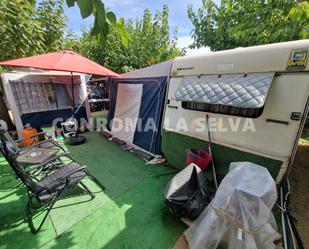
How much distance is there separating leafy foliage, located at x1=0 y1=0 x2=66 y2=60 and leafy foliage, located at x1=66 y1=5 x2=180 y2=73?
2.37 metres

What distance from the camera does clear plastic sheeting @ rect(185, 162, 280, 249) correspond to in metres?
1.50

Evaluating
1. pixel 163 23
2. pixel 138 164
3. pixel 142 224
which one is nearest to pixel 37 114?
pixel 138 164

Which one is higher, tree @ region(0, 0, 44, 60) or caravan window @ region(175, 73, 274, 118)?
tree @ region(0, 0, 44, 60)

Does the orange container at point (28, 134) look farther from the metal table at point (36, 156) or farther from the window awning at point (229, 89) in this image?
the window awning at point (229, 89)

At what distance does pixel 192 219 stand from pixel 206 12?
582cm

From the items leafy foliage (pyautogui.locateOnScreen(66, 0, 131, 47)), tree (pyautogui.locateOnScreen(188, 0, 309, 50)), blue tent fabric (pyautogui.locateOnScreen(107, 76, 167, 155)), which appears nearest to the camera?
leafy foliage (pyautogui.locateOnScreen(66, 0, 131, 47))

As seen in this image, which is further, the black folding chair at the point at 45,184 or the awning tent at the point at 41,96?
the awning tent at the point at 41,96

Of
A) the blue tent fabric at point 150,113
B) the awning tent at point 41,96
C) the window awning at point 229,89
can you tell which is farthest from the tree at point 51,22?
the window awning at point 229,89

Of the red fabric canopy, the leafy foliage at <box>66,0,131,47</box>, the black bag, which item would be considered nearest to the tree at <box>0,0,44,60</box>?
the red fabric canopy

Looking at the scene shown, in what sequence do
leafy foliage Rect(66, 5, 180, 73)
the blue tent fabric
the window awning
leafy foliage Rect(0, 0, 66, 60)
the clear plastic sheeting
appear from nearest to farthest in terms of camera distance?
the clear plastic sheeting, the window awning, the blue tent fabric, leafy foliage Rect(0, 0, 66, 60), leafy foliage Rect(66, 5, 180, 73)

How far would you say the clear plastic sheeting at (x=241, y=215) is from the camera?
150 cm

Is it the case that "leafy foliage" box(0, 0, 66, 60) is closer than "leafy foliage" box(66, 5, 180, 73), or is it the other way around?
"leafy foliage" box(0, 0, 66, 60)

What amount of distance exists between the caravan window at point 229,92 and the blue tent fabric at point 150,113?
2.86ft

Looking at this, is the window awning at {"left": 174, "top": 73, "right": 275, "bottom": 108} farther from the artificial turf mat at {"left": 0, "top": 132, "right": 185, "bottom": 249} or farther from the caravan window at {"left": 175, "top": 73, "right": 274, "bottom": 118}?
the artificial turf mat at {"left": 0, "top": 132, "right": 185, "bottom": 249}
